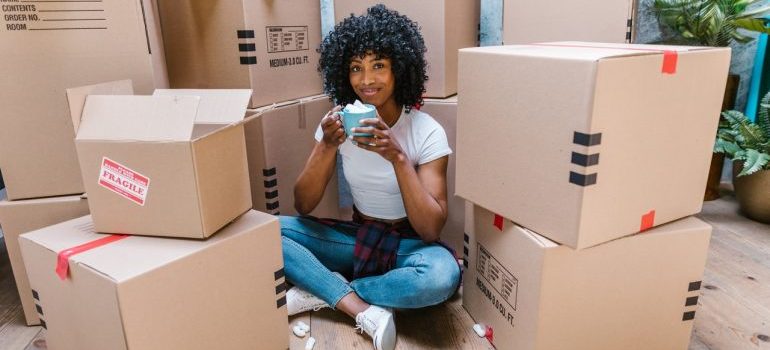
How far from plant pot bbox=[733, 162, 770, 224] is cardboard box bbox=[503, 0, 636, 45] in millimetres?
931

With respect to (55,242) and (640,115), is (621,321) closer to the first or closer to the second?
(640,115)

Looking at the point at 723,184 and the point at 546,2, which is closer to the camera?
the point at 546,2

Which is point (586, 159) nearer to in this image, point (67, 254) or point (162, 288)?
point (162, 288)

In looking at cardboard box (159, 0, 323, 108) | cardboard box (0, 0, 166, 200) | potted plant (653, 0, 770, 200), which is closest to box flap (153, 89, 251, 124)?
cardboard box (0, 0, 166, 200)

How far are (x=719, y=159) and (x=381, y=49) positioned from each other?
1.70 meters

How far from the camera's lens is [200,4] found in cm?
162

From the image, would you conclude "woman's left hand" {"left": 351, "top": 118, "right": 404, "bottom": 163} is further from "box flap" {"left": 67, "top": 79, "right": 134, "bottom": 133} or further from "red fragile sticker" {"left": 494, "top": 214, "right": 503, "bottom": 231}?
"box flap" {"left": 67, "top": 79, "right": 134, "bottom": 133}

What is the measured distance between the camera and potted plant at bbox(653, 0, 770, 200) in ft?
6.81

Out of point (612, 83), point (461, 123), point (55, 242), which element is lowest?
point (55, 242)

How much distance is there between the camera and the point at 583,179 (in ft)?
3.26

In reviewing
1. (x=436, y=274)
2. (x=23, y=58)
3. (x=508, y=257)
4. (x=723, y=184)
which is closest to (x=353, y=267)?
(x=436, y=274)

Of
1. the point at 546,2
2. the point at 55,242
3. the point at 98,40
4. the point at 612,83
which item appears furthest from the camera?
the point at 546,2

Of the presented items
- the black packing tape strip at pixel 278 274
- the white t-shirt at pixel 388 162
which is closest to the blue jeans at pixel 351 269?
the white t-shirt at pixel 388 162

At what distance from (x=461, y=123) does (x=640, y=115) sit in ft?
1.34
